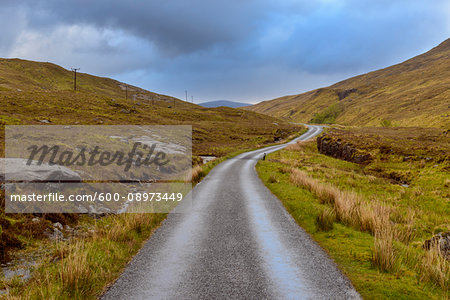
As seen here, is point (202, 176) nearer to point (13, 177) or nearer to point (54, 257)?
point (13, 177)

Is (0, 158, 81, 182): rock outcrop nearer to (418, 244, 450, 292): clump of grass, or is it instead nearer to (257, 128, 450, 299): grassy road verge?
(257, 128, 450, 299): grassy road verge

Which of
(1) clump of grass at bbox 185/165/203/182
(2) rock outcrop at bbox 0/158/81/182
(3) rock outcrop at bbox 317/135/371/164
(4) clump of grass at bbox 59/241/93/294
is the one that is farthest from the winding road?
(3) rock outcrop at bbox 317/135/371/164

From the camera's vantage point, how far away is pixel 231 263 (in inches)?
264

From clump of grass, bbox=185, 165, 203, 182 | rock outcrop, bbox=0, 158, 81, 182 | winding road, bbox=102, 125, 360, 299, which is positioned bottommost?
winding road, bbox=102, 125, 360, 299

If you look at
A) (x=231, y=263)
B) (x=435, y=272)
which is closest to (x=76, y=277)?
(x=231, y=263)

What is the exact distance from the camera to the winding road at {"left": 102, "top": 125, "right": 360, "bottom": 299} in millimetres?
5402

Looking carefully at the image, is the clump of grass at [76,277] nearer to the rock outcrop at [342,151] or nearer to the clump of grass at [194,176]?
the clump of grass at [194,176]

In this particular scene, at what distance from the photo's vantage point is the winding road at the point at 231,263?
5.40 m

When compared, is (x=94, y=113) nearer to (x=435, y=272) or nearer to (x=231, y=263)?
Answer: (x=231, y=263)

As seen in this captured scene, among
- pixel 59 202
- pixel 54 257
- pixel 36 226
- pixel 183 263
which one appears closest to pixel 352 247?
pixel 183 263

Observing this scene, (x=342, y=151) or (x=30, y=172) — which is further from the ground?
(x=342, y=151)

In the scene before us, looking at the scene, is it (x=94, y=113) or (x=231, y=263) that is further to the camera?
(x=94, y=113)

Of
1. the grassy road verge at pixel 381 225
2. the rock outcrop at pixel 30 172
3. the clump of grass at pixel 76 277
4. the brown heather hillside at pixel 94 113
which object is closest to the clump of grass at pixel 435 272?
the grassy road verge at pixel 381 225

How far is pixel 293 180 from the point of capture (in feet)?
65.0
